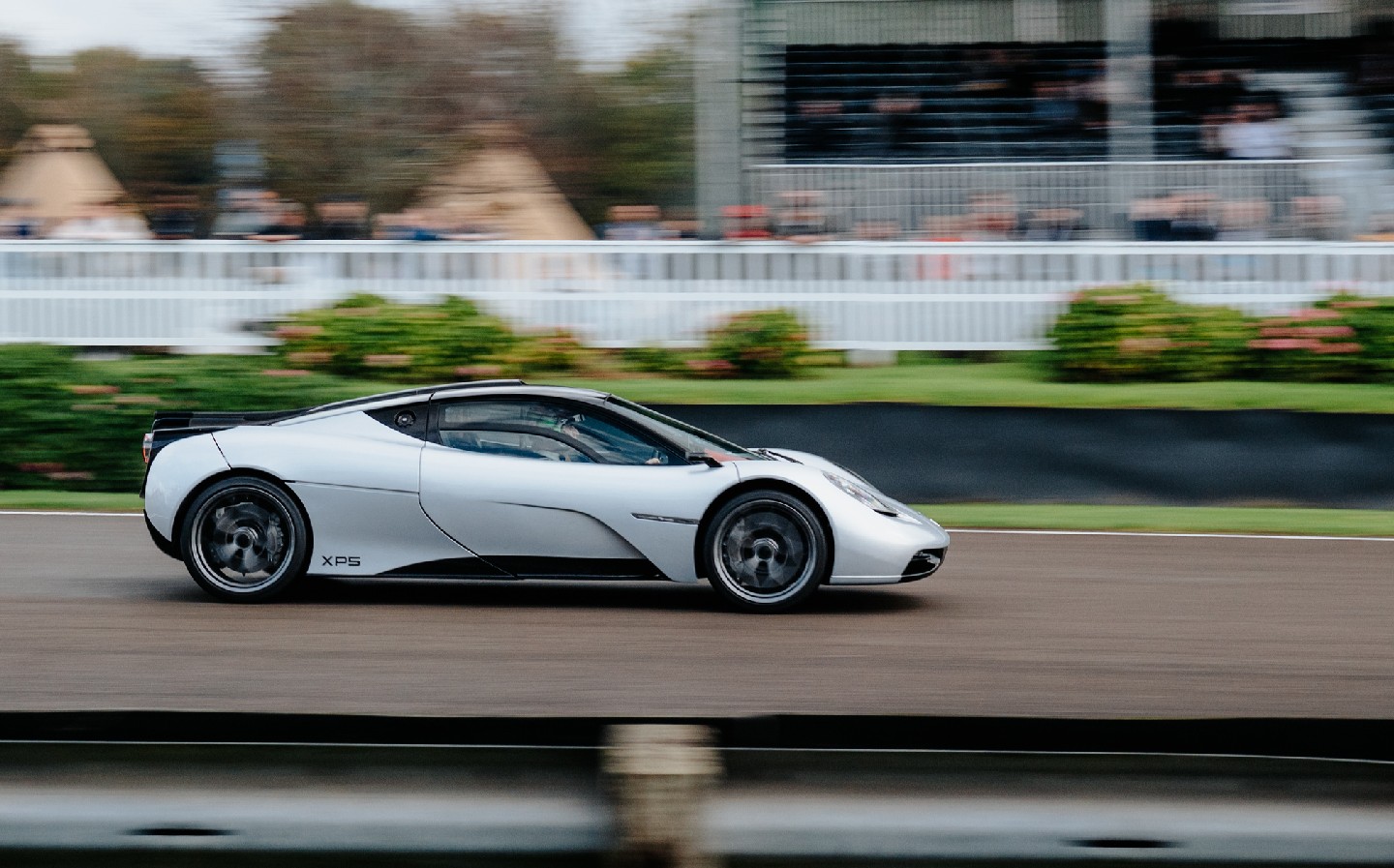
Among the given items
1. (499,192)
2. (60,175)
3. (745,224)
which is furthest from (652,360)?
(60,175)

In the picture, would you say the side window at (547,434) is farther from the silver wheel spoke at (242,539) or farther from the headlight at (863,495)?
the silver wheel spoke at (242,539)

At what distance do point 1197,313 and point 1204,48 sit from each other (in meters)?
7.50

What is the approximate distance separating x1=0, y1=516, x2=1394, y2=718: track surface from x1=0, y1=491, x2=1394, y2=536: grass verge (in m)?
1.77

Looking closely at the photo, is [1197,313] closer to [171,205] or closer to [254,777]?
[171,205]

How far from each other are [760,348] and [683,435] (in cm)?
727

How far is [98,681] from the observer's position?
564 centimetres

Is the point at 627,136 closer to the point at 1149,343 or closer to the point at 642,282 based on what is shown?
the point at 642,282

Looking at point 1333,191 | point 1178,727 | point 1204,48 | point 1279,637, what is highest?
point 1204,48

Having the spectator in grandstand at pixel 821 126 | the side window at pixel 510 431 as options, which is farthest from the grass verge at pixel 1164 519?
the spectator in grandstand at pixel 821 126

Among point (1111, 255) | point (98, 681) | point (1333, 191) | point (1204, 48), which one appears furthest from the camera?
point (1204, 48)

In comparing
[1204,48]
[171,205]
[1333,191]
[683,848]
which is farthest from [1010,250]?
[683,848]

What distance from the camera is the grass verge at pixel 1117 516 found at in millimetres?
10734

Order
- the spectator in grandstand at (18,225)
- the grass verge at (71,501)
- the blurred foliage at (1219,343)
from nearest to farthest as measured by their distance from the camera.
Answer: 1. the grass verge at (71,501)
2. the blurred foliage at (1219,343)
3. the spectator in grandstand at (18,225)

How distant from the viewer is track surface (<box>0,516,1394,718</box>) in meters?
5.44
